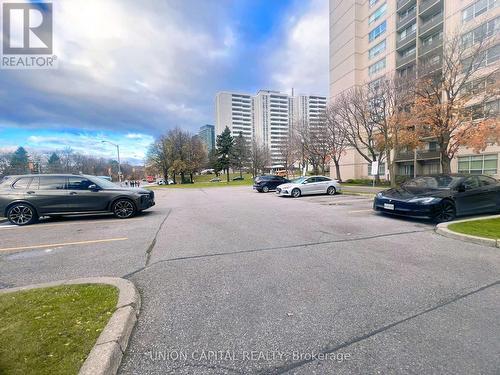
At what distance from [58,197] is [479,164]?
3733 cm

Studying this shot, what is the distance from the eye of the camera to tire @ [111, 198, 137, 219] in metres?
9.12

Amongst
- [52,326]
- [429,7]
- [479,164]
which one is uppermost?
[429,7]

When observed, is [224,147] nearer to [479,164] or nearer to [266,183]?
[266,183]

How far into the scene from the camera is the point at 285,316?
2764 millimetres

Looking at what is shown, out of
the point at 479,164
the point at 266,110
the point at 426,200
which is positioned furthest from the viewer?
the point at 266,110

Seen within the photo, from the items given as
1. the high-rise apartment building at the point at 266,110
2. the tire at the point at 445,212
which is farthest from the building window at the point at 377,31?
the high-rise apartment building at the point at 266,110

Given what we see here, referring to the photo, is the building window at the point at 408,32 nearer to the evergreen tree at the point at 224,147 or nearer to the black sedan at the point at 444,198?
the black sedan at the point at 444,198

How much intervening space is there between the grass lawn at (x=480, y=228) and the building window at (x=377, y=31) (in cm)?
4247

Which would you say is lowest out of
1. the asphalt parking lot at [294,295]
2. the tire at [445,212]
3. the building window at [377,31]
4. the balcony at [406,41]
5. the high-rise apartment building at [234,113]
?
the asphalt parking lot at [294,295]

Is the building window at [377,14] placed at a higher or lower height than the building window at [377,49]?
higher

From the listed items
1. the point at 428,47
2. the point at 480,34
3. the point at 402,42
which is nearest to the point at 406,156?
the point at 428,47

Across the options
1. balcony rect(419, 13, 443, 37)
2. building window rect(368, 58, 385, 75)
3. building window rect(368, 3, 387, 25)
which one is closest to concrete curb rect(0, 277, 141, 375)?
balcony rect(419, 13, 443, 37)

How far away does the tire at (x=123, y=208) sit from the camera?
9.12m

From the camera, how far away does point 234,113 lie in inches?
4786
